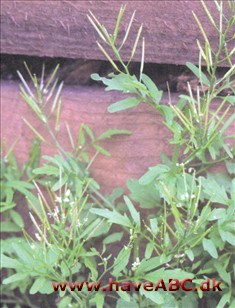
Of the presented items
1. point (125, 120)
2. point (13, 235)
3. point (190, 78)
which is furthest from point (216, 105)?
point (13, 235)

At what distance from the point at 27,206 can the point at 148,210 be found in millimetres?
270

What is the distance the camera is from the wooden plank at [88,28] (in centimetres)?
121

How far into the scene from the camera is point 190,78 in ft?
4.10

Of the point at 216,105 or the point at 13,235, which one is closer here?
the point at 216,105

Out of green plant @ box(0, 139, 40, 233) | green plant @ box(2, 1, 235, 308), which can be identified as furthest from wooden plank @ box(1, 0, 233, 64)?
green plant @ box(0, 139, 40, 233)

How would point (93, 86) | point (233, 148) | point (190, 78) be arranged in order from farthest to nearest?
point (93, 86), point (190, 78), point (233, 148)

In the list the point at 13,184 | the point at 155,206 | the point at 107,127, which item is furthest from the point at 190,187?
the point at 13,184

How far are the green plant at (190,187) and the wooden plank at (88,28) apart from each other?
65 mm

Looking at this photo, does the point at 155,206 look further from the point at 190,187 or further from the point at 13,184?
the point at 13,184

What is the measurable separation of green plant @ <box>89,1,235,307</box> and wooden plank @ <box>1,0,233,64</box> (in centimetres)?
7

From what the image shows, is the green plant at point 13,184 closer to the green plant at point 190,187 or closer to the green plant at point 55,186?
the green plant at point 55,186

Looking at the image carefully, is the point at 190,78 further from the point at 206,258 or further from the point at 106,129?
the point at 206,258

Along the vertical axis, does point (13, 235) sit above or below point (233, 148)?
below

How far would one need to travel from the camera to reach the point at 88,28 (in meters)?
1.28
